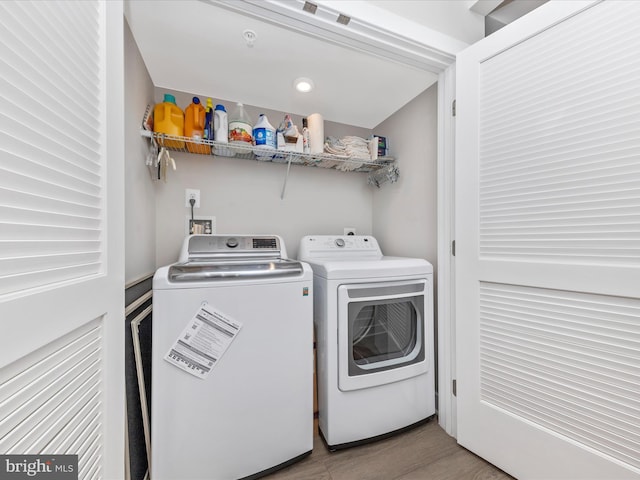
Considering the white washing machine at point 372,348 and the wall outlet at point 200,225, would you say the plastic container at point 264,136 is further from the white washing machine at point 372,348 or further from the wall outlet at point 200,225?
the white washing machine at point 372,348

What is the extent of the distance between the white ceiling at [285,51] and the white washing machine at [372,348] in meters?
1.25

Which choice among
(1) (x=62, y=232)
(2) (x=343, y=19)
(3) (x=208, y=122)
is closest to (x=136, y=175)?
(3) (x=208, y=122)

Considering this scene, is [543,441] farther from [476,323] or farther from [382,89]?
[382,89]

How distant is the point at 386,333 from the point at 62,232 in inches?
58.6

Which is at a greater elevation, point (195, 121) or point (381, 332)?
point (195, 121)

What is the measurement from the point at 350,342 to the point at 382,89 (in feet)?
5.74

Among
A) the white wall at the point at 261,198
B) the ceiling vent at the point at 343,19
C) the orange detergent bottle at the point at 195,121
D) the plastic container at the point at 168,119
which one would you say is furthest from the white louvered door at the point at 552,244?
the plastic container at the point at 168,119

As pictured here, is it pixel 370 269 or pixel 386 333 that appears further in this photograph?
pixel 386 333

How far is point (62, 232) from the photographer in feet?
1.90

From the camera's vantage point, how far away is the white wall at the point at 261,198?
182 centimetres

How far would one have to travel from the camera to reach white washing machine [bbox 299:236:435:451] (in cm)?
135

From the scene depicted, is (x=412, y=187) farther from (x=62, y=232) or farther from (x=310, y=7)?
(x=62, y=232)

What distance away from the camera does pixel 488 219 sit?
1.26 metres

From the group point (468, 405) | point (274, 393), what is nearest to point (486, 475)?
point (468, 405)
